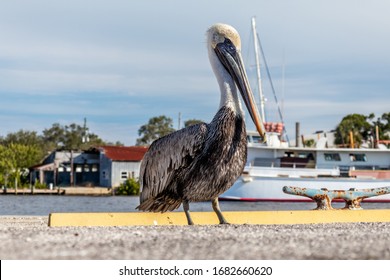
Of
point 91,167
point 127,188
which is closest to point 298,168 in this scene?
point 127,188

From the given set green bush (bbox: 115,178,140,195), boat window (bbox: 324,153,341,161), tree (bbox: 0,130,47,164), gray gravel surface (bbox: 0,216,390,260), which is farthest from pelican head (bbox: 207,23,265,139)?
tree (bbox: 0,130,47,164)

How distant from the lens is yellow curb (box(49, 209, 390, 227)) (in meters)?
9.97

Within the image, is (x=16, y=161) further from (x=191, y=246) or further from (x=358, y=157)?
(x=191, y=246)

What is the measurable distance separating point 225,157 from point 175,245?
3060 millimetres

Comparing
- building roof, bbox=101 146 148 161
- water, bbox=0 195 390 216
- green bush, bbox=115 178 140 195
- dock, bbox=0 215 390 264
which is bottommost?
water, bbox=0 195 390 216

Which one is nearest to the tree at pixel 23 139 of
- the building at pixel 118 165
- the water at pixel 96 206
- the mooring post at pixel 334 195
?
the building at pixel 118 165

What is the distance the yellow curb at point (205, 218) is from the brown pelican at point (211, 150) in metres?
0.83

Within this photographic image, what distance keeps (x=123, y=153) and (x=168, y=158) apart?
205 feet

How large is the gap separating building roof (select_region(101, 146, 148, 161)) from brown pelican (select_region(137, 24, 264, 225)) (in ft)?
194

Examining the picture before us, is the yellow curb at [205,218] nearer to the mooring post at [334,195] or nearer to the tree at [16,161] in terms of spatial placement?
the mooring post at [334,195]

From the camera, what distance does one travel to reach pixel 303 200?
59.5m

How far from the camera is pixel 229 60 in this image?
923cm

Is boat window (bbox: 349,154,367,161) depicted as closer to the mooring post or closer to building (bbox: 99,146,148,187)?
building (bbox: 99,146,148,187)

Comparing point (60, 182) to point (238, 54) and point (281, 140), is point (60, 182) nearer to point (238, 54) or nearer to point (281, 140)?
point (281, 140)
